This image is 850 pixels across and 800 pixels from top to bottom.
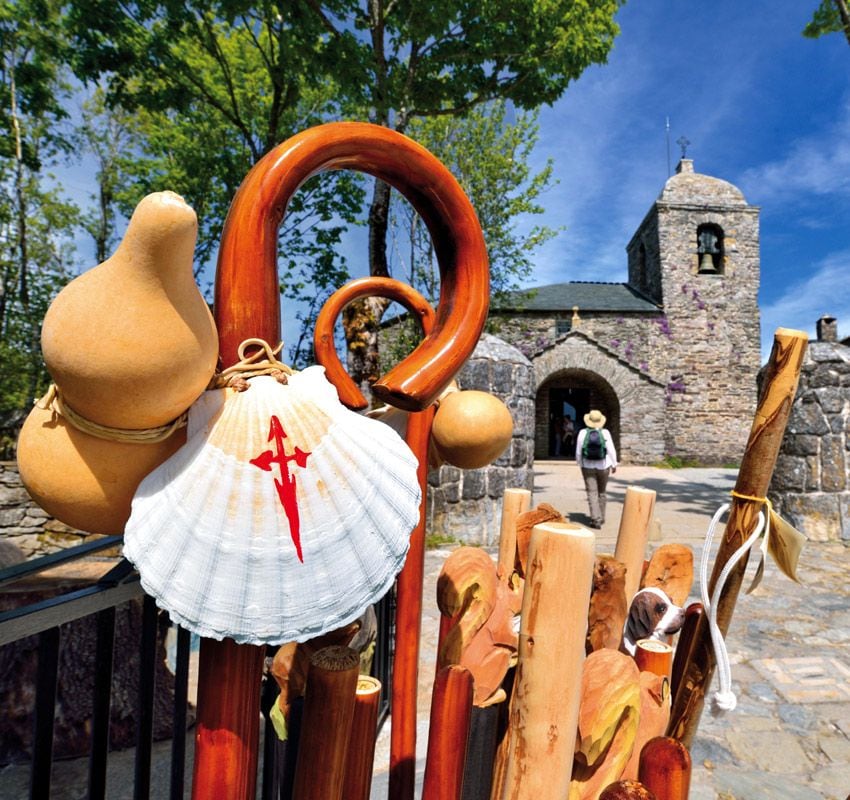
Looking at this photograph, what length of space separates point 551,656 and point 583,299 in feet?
52.8

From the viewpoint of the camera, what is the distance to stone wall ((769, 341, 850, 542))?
506cm

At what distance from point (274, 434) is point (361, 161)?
366mm

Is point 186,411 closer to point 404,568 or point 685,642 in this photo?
point 404,568

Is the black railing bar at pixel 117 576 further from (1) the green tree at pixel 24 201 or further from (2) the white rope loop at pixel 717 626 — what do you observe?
(1) the green tree at pixel 24 201

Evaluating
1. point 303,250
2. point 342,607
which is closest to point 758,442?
point 342,607

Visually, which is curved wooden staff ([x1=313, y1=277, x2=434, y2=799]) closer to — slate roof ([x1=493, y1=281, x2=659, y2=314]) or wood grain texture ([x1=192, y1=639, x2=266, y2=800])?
wood grain texture ([x1=192, y1=639, x2=266, y2=800])

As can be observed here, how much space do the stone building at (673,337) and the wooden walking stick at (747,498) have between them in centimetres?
1261

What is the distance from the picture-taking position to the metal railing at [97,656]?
563mm

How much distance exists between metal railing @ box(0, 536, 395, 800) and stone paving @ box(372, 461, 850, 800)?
94 cm

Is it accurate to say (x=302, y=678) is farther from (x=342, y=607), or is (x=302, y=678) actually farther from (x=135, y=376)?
(x=135, y=376)

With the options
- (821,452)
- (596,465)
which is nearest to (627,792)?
(596,465)

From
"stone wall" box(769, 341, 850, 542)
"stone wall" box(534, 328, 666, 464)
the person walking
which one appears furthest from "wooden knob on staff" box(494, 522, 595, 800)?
"stone wall" box(534, 328, 666, 464)

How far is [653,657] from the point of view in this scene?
80cm

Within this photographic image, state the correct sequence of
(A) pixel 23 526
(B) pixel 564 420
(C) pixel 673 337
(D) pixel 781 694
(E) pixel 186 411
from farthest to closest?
1. (B) pixel 564 420
2. (C) pixel 673 337
3. (A) pixel 23 526
4. (D) pixel 781 694
5. (E) pixel 186 411
